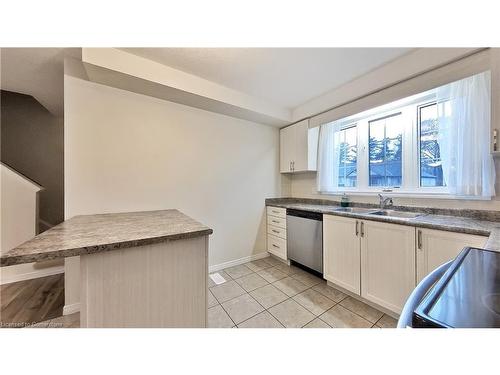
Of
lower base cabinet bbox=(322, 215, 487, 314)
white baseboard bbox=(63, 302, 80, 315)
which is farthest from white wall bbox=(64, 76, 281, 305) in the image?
lower base cabinet bbox=(322, 215, 487, 314)

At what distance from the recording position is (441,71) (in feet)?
4.85

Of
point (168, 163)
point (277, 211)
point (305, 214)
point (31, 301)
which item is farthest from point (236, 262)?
point (31, 301)

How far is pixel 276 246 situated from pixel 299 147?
1592 mm

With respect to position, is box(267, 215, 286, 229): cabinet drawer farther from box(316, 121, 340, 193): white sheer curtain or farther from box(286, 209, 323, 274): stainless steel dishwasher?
box(316, 121, 340, 193): white sheer curtain

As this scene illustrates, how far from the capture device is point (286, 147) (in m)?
3.02

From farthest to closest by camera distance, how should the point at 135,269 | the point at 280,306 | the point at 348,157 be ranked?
the point at 348,157
the point at 280,306
the point at 135,269

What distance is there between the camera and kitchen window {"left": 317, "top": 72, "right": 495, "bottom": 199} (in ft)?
4.60

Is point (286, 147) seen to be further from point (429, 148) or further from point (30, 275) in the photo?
point (30, 275)

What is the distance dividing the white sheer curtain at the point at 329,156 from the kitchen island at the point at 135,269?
2.15 m

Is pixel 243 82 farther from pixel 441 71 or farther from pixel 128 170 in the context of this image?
pixel 441 71

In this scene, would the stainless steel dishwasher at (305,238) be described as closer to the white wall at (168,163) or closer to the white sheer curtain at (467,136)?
the white wall at (168,163)

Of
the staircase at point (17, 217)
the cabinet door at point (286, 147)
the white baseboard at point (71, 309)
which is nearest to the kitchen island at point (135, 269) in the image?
the white baseboard at point (71, 309)

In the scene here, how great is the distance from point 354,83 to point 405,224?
5.19ft
